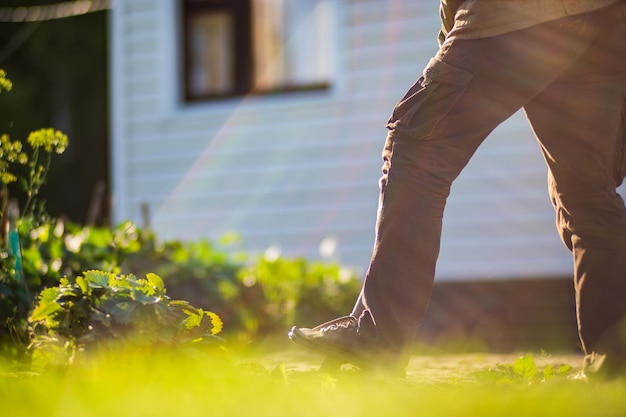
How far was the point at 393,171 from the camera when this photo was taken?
8.49 ft

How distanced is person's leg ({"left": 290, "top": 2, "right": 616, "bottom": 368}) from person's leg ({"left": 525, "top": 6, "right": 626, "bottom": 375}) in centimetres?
15

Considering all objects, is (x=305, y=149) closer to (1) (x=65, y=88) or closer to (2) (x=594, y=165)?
(2) (x=594, y=165)

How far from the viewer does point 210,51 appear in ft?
27.7

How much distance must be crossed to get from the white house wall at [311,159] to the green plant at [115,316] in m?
4.91

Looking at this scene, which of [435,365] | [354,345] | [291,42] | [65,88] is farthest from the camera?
[65,88]

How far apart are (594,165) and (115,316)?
1.33 meters

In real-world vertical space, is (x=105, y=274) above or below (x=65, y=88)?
below

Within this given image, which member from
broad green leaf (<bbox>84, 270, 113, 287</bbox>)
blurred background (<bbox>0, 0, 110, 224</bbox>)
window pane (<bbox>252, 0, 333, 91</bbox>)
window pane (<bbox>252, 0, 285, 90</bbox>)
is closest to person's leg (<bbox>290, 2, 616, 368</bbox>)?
broad green leaf (<bbox>84, 270, 113, 287</bbox>)

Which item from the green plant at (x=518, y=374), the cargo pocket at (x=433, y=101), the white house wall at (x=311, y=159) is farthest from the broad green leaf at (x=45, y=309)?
the white house wall at (x=311, y=159)

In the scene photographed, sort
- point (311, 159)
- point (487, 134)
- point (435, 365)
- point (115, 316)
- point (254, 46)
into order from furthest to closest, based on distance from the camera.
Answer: point (254, 46) → point (311, 159) → point (435, 365) → point (487, 134) → point (115, 316)

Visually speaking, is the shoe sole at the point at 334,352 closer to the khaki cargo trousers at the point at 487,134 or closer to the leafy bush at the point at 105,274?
the khaki cargo trousers at the point at 487,134

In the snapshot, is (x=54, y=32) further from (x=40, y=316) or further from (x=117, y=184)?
(x=40, y=316)

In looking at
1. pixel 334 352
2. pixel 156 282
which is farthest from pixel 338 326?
pixel 156 282

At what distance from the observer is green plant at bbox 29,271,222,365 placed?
7.89 feet
